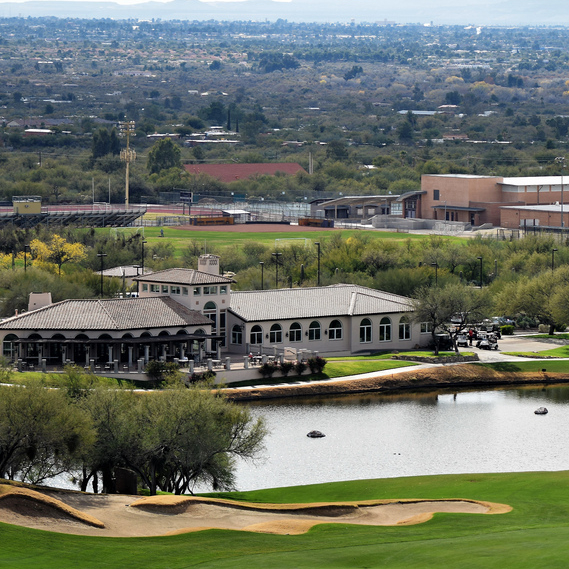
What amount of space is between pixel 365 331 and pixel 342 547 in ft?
150

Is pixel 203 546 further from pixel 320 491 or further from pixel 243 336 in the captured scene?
pixel 243 336

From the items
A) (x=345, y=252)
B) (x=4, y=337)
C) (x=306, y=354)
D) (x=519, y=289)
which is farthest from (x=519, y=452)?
(x=345, y=252)

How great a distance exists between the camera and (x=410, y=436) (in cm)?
6147

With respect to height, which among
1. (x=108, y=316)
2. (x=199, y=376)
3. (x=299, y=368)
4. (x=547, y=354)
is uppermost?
(x=108, y=316)

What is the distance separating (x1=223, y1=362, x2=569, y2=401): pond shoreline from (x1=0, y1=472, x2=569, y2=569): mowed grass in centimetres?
2717

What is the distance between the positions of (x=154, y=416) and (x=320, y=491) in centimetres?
699

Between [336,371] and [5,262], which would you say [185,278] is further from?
[5,262]

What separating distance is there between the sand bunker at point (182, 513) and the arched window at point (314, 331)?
3519 centimetres

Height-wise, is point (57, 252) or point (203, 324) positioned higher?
point (57, 252)

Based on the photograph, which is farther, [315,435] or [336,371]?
[336,371]

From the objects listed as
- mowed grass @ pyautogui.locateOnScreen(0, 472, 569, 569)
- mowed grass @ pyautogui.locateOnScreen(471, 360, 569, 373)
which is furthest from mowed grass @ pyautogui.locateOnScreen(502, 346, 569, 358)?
mowed grass @ pyautogui.locateOnScreen(0, 472, 569, 569)

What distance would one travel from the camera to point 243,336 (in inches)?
3103

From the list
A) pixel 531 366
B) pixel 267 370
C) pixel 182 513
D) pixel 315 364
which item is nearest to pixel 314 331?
pixel 315 364

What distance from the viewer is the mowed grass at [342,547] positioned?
3431cm
